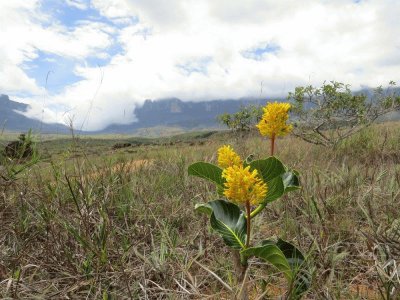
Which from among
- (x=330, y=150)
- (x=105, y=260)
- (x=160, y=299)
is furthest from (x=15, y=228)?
(x=330, y=150)

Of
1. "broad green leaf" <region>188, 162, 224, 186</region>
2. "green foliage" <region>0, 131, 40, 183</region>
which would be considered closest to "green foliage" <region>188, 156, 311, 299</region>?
"broad green leaf" <region>188, 162, 224, 186</region>

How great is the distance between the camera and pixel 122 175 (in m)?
3.53

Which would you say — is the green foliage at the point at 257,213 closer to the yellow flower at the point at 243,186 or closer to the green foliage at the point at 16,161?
the yellow flower at the point at 243,186

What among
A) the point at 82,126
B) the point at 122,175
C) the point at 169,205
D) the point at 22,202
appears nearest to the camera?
the point at 22,202

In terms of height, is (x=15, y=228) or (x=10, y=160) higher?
(x=10, y=160)

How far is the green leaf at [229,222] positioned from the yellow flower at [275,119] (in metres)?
0.46

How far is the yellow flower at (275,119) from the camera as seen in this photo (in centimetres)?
183

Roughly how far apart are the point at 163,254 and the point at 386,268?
1.21 meters

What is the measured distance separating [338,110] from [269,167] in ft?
21.9

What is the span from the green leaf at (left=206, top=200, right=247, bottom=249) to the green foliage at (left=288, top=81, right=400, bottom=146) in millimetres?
5754

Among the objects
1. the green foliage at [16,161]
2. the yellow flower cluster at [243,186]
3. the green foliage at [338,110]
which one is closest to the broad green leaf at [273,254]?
the yellow flower cluster at [243,186]

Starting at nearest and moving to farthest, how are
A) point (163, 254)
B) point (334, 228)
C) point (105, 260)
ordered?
point (105, 260)
point (163, 254)
point (334, 228)

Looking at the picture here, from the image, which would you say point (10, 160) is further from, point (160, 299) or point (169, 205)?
point (160, 299)

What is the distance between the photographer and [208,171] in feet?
5.82
